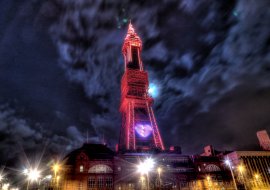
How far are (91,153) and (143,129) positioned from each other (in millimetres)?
17492

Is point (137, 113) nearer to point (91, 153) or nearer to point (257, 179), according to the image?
point (91, 153)

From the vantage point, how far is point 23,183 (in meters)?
72.1

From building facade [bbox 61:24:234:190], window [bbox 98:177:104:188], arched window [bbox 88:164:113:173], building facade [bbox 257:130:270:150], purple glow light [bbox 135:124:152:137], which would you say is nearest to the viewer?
window [bbox 98:177:104:188]

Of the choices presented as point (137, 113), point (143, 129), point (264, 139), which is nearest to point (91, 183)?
point (143, 129)

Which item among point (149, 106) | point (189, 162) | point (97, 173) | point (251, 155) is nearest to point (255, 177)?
point (251, 155)

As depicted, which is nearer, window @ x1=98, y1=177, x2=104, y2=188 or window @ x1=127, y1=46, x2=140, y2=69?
window @ x1=98, y1=177, x2=104, y2=188

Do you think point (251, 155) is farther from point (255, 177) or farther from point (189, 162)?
point (189, 162)

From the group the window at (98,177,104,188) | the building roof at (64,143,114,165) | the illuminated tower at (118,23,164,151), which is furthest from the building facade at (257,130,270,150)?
the window at (98,177,104,188)

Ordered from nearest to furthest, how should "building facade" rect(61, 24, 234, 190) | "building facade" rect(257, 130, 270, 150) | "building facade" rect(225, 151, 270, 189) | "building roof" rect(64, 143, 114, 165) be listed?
"building facade" rect(61, 24, 234, 190) < "building roof" rect(64, 143, 114, 165) < "building facade" rect(225, 151, 270, 189) < "building facade" rect(257, 130, 270, 150)

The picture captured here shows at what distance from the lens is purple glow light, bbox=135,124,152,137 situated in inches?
2421

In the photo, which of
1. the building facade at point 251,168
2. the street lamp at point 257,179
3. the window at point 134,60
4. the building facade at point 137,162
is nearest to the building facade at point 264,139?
the building facade at point 251,168

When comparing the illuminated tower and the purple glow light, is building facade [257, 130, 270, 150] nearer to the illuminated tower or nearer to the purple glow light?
the illuminated tower

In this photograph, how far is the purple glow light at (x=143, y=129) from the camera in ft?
202

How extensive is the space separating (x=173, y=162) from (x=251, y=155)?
88.9 ft
